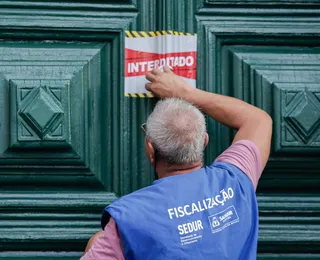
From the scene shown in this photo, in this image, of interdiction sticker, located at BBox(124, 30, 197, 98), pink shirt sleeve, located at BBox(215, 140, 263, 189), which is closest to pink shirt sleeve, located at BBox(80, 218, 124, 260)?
pink shirt sleeve, located at BBox(215, 140, 263, 189)

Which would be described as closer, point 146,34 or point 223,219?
point 223,219

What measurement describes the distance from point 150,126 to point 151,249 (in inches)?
13.5

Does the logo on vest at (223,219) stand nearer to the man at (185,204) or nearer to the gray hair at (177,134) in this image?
the man at (185,204)

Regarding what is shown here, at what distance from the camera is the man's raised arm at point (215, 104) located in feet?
6.99

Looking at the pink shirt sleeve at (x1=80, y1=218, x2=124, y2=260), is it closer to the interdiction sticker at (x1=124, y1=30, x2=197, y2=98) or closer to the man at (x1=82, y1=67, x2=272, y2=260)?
the man at (x1=82, y1=67, x2=272, y2=260)

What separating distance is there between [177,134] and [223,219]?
0.82ft

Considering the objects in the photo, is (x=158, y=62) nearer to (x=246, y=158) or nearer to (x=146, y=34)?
(x=146, y=34)

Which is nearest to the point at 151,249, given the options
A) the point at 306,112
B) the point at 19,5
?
the point at 306,112

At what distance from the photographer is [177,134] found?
184 centimetres

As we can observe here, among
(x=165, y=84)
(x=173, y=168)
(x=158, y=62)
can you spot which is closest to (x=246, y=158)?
(x=173, y=168)

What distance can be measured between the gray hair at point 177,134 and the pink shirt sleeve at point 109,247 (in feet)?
0.80

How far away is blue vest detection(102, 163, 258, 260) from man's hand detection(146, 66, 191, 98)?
36 cm

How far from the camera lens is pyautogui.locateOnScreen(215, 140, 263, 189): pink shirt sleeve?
6.41 feet

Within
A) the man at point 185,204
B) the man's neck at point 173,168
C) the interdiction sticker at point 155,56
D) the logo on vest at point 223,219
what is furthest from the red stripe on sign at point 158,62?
the logo on vest at point 223,219
